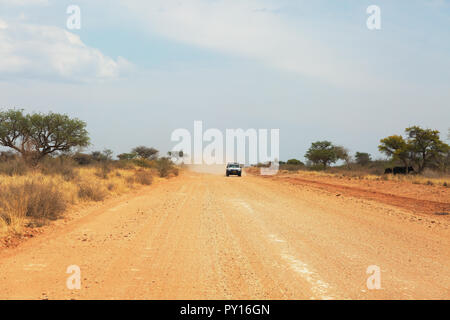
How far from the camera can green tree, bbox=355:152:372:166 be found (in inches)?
2926

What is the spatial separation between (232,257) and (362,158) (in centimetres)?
7560

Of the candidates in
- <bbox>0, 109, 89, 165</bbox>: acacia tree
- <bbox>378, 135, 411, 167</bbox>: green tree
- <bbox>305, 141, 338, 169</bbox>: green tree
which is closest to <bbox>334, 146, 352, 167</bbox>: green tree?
<bbox>305, 141, 338, 169</bbox>: green tree

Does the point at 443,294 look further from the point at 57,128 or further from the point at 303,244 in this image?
the point at 57,128

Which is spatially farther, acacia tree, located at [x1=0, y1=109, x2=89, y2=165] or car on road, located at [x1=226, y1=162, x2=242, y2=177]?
car on road, located at [x1=226, y1=162, x2=242, y2=177]

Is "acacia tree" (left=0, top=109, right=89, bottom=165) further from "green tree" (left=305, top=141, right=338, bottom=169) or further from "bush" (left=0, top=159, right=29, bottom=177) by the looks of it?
"green tree" (left=305, top=141, right=338, bottom=169)

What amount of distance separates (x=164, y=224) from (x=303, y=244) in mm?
3738

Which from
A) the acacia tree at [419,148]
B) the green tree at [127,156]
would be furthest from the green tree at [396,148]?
the green tree at [127,156]

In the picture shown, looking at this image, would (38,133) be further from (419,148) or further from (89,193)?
(419,148)

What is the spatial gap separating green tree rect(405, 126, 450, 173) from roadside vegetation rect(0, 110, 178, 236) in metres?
27.2

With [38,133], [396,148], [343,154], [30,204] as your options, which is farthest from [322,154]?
[30,204]

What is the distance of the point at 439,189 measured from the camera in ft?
68.9

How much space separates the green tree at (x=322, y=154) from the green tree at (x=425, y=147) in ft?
74.9
